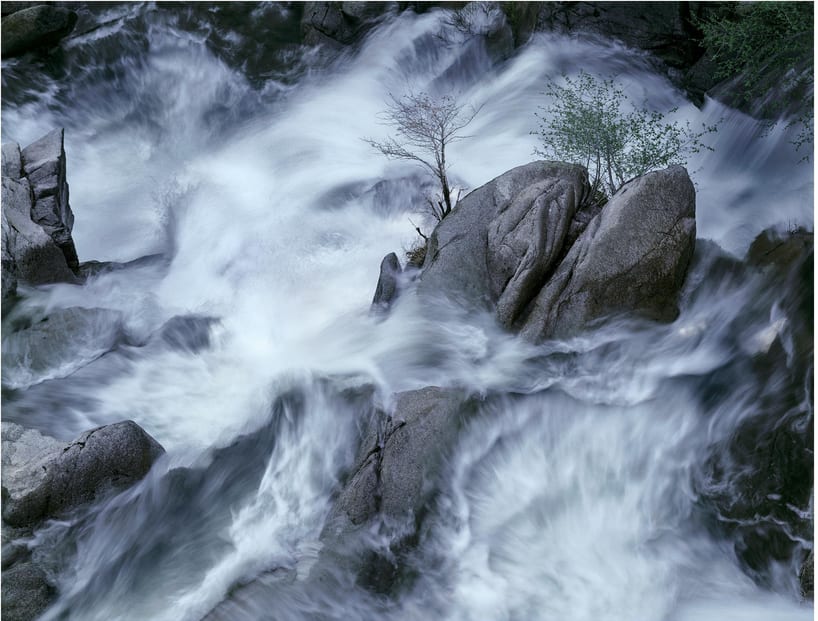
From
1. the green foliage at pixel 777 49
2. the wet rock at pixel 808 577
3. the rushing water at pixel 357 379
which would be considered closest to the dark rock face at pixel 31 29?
the rushing water at pixel 357 379

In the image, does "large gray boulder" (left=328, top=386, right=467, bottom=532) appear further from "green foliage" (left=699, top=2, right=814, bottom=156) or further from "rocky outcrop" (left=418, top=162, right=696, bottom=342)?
"green foliage" (left=699, top=2, right=814, bottom=156)

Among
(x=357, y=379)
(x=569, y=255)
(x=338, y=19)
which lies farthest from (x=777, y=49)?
(x=338, y=19)

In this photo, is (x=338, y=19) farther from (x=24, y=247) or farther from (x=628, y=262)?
(x=628, y=262)

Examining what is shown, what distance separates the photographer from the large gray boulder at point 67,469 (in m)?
9.84

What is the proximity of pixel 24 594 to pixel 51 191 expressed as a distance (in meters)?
7.16

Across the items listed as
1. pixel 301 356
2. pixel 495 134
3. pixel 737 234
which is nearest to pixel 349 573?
pixel 301 356

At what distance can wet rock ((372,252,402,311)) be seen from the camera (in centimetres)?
1265

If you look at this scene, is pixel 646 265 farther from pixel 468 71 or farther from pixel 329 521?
pixel 468 71

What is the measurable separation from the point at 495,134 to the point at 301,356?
656cm

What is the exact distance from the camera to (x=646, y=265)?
36.4 ft

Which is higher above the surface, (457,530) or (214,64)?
(214,64)

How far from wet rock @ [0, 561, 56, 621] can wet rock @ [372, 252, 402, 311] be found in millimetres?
5900

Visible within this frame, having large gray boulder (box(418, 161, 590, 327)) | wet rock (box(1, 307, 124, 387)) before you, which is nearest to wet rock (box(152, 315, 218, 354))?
wet rock (box(1, 307, 124, 387))

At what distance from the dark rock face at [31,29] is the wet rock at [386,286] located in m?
11.8
